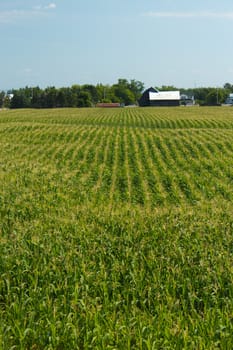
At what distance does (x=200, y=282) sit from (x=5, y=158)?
19.0 meters

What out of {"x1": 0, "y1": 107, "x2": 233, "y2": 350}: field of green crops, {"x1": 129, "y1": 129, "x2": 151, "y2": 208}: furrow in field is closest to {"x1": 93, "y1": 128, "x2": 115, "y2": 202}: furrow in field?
{"x1": 0, "y1": 107, "x2": 233, "y2": 350}: field of green crops

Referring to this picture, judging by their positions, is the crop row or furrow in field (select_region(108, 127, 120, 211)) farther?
the crop row

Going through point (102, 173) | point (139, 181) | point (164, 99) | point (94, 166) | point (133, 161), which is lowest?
point (139, 181)

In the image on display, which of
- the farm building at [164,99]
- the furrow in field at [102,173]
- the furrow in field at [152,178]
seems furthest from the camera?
the farm building at [164,99]

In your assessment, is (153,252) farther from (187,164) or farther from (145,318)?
(187,164)

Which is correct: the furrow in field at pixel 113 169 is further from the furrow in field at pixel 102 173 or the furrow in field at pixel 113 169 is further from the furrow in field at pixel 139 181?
the furrow in field at pixel 139 181

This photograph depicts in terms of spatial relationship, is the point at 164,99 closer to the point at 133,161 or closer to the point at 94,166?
the point at 133,161

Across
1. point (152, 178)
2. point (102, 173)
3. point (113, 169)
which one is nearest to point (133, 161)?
point (113, 169)

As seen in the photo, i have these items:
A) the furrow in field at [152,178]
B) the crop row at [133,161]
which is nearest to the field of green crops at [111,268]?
the furrow in field at [152,178]

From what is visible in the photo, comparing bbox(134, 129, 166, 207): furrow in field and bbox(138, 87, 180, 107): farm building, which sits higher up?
bbox(138, 87, 180, 107): farm building

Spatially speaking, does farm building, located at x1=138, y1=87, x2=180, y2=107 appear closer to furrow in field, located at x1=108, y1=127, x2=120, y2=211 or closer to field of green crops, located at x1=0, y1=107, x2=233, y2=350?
furrow in field, located at x1=108, y1=127, x2=120, y2=211

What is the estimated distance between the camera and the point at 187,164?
2570cm

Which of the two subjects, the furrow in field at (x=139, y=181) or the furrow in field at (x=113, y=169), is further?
the furrow in field at (x=139, y=181)

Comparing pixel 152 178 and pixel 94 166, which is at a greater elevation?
pixel 94 166
